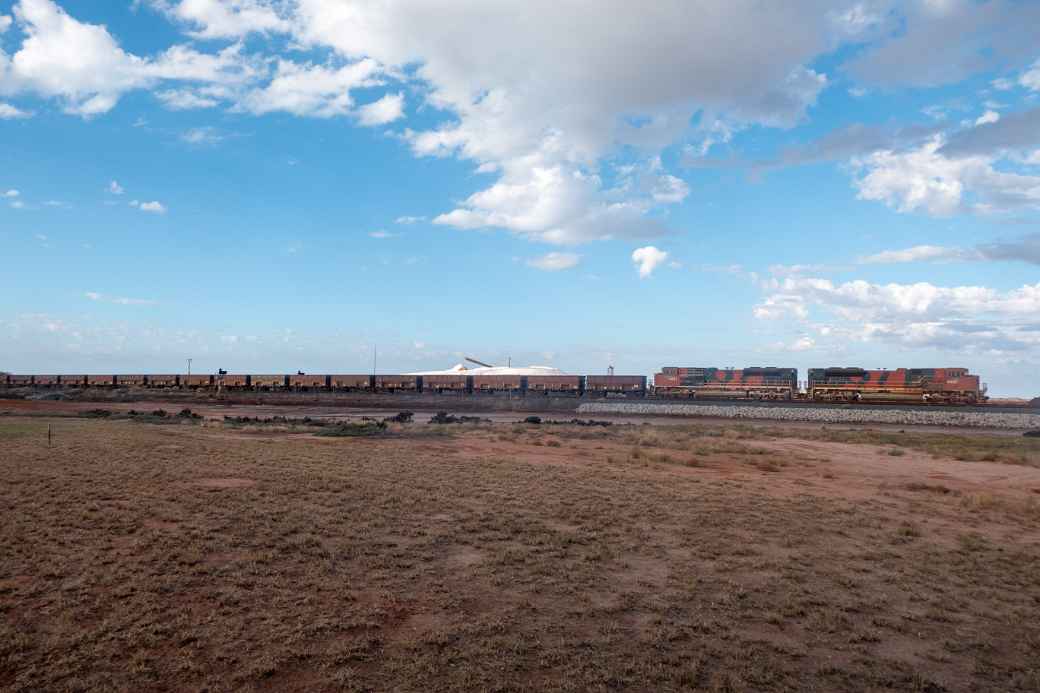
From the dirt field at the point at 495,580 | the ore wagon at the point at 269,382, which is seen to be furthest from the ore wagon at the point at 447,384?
the dirt field at the point at 495,580

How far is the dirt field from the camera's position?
771 centimetres

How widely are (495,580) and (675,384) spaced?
74.0 m

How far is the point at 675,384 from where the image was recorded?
82188mm

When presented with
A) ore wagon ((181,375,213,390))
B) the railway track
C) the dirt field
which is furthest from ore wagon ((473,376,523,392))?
the dirt field

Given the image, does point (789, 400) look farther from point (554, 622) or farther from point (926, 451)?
point (554, 622)

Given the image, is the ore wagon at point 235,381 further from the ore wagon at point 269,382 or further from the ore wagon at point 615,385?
the ore wagon at point 615,385

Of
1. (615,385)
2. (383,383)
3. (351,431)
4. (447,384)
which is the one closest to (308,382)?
(383,383)

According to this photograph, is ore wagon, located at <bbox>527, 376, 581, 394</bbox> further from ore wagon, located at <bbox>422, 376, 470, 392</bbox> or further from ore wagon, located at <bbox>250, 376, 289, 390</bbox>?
ore wagon, located at <bbox>250, 376, 289, 390</bbox>

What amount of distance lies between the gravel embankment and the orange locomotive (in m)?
10.8

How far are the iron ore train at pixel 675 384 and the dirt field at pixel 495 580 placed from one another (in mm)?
51097

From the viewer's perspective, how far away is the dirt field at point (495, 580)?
771cm

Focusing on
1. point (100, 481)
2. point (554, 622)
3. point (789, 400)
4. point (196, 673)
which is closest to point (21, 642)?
point (196, 673)

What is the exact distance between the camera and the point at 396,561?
38.3ft

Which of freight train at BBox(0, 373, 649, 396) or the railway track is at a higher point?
freight train at BBox(0, 373, 649, 396)
